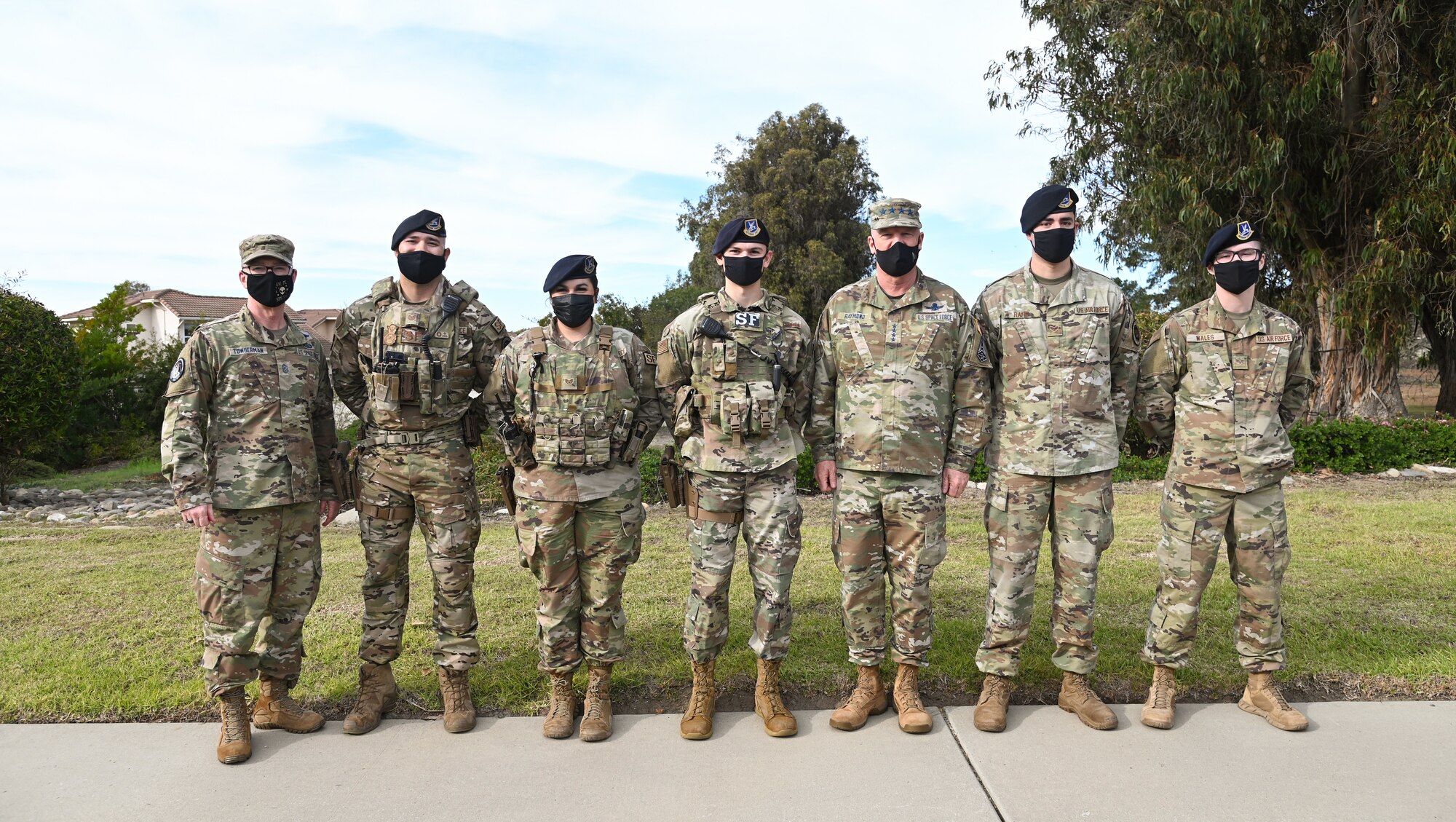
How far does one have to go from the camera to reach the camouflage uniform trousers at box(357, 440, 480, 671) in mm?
4152

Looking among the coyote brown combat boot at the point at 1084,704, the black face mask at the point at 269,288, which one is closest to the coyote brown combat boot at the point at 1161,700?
the coyote brown combat boot at the point at 1084,704

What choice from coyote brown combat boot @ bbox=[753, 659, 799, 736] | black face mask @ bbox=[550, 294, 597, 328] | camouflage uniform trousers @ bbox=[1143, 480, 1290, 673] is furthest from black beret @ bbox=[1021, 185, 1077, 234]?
coyote brown combat boot @ bbox=[753, 659, 799, 736]

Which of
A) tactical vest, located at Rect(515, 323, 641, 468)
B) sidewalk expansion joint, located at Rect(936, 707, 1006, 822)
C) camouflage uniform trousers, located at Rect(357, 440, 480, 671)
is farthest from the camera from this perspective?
camouflage uniform trousers, located at Rect(357, 440, 480, 671)

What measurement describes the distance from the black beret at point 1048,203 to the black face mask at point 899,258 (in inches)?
23.1

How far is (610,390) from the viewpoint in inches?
161

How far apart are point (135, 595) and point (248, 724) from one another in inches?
129

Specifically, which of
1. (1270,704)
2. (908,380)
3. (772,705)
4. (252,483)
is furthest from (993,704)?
(252,483)

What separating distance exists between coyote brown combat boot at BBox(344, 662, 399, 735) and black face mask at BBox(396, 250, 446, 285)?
1.89 meters

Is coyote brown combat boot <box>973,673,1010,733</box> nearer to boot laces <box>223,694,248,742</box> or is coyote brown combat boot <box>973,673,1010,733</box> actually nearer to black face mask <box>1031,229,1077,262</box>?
black face mask <box>1031,229,1077,262</box>

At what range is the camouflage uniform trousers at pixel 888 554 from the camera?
13.3 feet

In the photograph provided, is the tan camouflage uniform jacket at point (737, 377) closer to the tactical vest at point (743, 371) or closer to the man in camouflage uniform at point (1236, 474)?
the tactical vest at point (743, 371)

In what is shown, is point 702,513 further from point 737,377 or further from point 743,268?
point 743,268

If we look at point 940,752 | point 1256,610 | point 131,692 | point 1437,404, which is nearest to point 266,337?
point 131,692

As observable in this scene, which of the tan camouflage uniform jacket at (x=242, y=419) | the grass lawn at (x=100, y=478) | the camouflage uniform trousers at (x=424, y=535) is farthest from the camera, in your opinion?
the grass lawn at (x=100, y=478)
